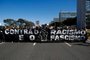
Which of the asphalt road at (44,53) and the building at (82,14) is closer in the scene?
the asphalt road at (44,53)

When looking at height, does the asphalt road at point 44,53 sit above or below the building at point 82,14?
below

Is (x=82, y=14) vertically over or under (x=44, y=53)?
over

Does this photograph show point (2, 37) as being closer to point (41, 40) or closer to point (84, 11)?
point (41, 40)

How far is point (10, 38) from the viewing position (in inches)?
1103

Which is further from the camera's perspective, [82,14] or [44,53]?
[82,14]

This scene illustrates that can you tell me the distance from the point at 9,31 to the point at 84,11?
12249 cm

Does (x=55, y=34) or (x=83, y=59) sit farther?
(x=55, y=34)

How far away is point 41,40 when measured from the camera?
27.7 meters

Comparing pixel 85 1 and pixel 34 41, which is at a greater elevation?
pixel 85 1

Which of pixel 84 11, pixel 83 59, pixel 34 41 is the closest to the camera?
pixel 83 59

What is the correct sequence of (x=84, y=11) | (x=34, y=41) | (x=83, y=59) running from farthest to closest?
1. (x=84, y=11)
2. (x=34, y=41)
3. (x=83, y=59)

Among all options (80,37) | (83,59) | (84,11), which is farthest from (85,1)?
(83,59)

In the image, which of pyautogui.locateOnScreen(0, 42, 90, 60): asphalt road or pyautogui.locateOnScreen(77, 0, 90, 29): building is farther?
pyautogui.locateOnScreen(77, 0, 90, 29): building

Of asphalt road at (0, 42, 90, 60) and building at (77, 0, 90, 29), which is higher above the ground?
building at (77, 0, 90, 29)
